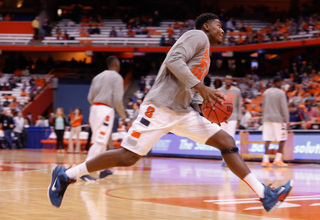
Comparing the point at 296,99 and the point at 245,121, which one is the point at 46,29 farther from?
the point at 245,121

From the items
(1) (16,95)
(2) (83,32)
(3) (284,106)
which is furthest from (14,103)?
(3) (284,106)

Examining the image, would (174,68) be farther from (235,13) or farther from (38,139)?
(235,13)

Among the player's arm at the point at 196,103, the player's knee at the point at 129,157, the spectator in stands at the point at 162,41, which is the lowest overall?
the player's knee at the point at 129,157

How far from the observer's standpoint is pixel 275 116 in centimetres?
1341

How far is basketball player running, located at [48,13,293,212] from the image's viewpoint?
4.93 meters

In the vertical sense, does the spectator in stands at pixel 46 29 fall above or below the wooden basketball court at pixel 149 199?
above

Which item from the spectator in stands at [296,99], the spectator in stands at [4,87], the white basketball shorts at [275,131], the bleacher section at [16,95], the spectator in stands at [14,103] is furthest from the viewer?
Result: the spectator in stands at [4,87]

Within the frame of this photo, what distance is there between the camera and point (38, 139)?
82.9 feet

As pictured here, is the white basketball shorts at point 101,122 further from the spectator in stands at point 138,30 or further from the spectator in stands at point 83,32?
the spectator in stands at point 83,32

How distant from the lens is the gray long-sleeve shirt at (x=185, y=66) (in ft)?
16.2

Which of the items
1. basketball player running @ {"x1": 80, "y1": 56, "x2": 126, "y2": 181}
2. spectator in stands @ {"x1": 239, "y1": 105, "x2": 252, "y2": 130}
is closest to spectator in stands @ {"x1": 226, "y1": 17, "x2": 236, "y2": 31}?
spectator in stands @ {"x1": 239, "y1": 105, "x2": 252, "y2": 130}

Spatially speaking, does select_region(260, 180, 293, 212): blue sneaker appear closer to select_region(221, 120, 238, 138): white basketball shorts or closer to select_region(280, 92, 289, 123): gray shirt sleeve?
select_region(221, 120, 238, 138): white basketball shorts

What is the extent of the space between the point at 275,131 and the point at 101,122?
6.00m

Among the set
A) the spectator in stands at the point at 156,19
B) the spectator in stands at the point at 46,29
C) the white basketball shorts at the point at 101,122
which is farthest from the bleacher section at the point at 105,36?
the white basketball shorts at the point at 101,122
